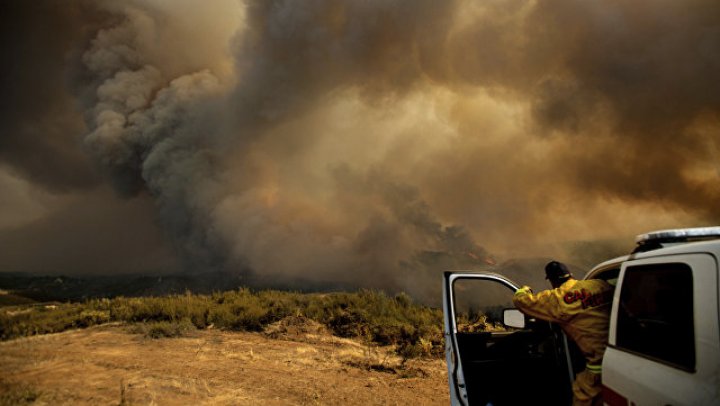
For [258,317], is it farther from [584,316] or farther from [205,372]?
[584,316]

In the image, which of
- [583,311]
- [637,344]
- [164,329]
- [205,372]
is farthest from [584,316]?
[164,329]

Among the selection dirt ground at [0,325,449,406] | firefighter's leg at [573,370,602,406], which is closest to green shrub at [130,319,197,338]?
dirt ground at [0,325,449,406]

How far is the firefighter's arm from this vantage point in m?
2.80

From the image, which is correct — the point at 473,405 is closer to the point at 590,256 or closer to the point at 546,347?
the point at 546,347

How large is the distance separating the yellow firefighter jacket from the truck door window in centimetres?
27

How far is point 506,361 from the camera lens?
3.85 metres

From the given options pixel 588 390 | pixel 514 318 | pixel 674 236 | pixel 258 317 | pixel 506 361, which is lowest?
pixel 258 317

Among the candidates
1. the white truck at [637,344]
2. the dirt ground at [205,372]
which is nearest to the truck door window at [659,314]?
the white truck at [637,344]

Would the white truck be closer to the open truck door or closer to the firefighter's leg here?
the open truck door

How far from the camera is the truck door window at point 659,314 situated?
1888 millimetres

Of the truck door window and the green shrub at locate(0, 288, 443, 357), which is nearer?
the truck door window

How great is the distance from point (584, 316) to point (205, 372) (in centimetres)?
622

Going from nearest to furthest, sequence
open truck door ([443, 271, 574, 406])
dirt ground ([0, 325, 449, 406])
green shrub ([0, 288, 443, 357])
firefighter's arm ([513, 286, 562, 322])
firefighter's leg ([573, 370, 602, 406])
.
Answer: firefighter's leg ([573, 370, 602, 406]) → firefighter's arm ([513, 286, 562, 322]) → open truck door ([443, 271, 574, 406]) → dirt ground ([0, 325, 449, 406]) → green shrub ([0, 288, 443, 357])

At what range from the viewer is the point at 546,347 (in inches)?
152
